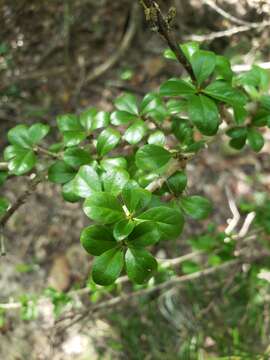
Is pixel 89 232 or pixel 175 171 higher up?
pixel 89 232

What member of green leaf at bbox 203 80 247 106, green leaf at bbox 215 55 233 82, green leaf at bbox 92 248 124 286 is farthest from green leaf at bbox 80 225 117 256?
green leaf at bbox 215 55 233 82

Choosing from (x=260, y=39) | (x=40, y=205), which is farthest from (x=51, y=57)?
(x=260, y=39)

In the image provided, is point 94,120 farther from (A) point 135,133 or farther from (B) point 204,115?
(B) point 204,115

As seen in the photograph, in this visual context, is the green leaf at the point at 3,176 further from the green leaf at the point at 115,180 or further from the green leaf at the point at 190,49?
the green leaf at the point at 190,49

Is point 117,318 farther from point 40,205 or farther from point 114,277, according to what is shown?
point 114,277

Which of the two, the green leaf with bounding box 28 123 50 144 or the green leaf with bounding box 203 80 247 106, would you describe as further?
the green leaf with bounding box 28 123 50 144

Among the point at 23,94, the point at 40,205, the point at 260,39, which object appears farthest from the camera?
the point at 23,94

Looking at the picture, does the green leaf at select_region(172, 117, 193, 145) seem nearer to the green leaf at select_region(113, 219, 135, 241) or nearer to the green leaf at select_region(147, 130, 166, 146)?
the green leaf at select_region(147, 130, 166, 146)
